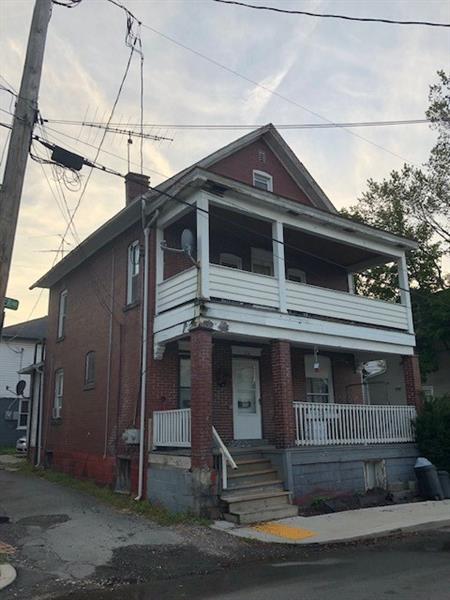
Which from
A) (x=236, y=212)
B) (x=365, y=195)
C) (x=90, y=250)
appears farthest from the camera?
(x=365, y=195)

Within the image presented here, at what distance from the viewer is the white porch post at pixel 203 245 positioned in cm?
1120

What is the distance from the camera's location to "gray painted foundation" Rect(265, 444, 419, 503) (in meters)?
11.3

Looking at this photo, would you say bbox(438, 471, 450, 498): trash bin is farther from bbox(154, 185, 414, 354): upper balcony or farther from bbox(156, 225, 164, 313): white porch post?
bbox(156, 225, 164, 313): white porch post

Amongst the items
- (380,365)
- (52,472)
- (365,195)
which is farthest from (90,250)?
(365,195)

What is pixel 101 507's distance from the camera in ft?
37.5

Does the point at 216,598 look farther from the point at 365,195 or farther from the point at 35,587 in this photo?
the point at 365,195

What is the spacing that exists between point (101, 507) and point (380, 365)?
12602 mm

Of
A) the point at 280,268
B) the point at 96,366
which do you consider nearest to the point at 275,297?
the point at 280,268

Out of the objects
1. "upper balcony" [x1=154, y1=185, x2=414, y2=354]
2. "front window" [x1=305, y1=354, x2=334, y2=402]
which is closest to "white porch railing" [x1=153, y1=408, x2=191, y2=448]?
"upper balcony" [x1=154, y1=185, x2=414, y2=354]

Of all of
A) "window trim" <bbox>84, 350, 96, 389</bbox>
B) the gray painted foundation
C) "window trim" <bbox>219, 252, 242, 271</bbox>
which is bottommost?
the gray painted foundation

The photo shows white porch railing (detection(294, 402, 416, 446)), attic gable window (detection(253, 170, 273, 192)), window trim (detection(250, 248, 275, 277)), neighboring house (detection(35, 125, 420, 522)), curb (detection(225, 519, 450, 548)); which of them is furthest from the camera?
attic gable window (detection(253, 170, 273, 192))

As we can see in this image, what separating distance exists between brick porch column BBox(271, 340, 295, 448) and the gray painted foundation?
0.29 metres

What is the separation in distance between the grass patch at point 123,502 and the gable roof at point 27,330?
43.6 feet

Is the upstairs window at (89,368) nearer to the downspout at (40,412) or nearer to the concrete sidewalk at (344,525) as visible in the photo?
the downspout at (40,412)
